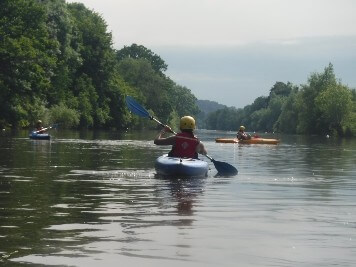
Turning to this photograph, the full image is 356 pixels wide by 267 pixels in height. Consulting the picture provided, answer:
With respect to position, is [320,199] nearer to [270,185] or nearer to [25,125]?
[270,185]

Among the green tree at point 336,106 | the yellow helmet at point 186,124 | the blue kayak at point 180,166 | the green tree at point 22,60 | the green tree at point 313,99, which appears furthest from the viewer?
the green tree at point 313,99

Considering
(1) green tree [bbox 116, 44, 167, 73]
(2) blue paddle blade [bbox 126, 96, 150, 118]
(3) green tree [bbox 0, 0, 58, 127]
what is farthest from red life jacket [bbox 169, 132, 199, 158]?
(1) green tree [bbox 116, 44, 167, 73]

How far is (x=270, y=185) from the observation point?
18.9 metres

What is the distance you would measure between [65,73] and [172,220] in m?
73.0

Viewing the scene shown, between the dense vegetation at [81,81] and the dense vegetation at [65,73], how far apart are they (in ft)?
0.24

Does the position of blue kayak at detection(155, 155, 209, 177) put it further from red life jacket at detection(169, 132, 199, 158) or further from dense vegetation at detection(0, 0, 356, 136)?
dense vegetation at detection(0, 0, 356, 136)

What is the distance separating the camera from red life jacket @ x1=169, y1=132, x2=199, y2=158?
20.2 meters

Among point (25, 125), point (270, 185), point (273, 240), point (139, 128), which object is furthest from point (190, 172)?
point (139, 128)

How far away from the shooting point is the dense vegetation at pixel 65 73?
61.8 meters

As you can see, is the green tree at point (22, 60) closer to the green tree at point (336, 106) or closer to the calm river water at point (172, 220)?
the calm river water at point (172, 220)

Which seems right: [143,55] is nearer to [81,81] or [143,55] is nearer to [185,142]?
[81,81]

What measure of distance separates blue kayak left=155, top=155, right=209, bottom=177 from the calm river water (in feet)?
0.93

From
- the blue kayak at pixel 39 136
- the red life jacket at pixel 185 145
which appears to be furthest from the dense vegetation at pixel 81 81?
the red life jacket at pixel 185 145

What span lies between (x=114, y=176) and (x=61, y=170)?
2.17m
